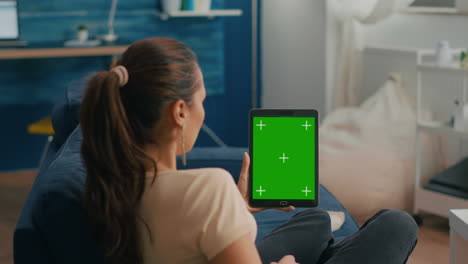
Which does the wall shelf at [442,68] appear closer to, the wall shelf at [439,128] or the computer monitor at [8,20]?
the wall shelf at [439,128]

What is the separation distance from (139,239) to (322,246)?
709mm

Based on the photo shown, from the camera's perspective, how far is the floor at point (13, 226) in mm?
3125

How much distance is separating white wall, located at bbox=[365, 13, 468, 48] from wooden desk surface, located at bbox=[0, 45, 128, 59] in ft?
4.76

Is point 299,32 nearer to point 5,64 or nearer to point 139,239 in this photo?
point 5,64

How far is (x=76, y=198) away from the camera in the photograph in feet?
4.73

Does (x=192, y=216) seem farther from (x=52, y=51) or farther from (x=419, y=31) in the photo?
(x=52, y=51)

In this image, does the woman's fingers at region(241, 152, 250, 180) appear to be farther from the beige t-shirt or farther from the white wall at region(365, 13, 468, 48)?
the white wall at region(365, 13, 468, 48)

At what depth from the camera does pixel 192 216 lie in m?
1.32

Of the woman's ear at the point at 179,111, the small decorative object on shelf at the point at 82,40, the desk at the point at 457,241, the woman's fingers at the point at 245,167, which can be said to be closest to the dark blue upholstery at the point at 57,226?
the woman's ear at the point at 179,111

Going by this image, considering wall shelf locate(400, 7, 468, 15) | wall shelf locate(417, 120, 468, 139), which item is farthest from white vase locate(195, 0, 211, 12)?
wall shelf locate(417, 120, 468, 139)

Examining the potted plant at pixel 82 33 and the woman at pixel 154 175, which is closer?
the woman at pixel 154 175

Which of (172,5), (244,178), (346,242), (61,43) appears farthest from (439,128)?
(61,43)

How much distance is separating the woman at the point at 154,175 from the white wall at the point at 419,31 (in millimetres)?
→ 2490

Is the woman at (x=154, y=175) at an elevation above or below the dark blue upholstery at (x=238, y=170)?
above
